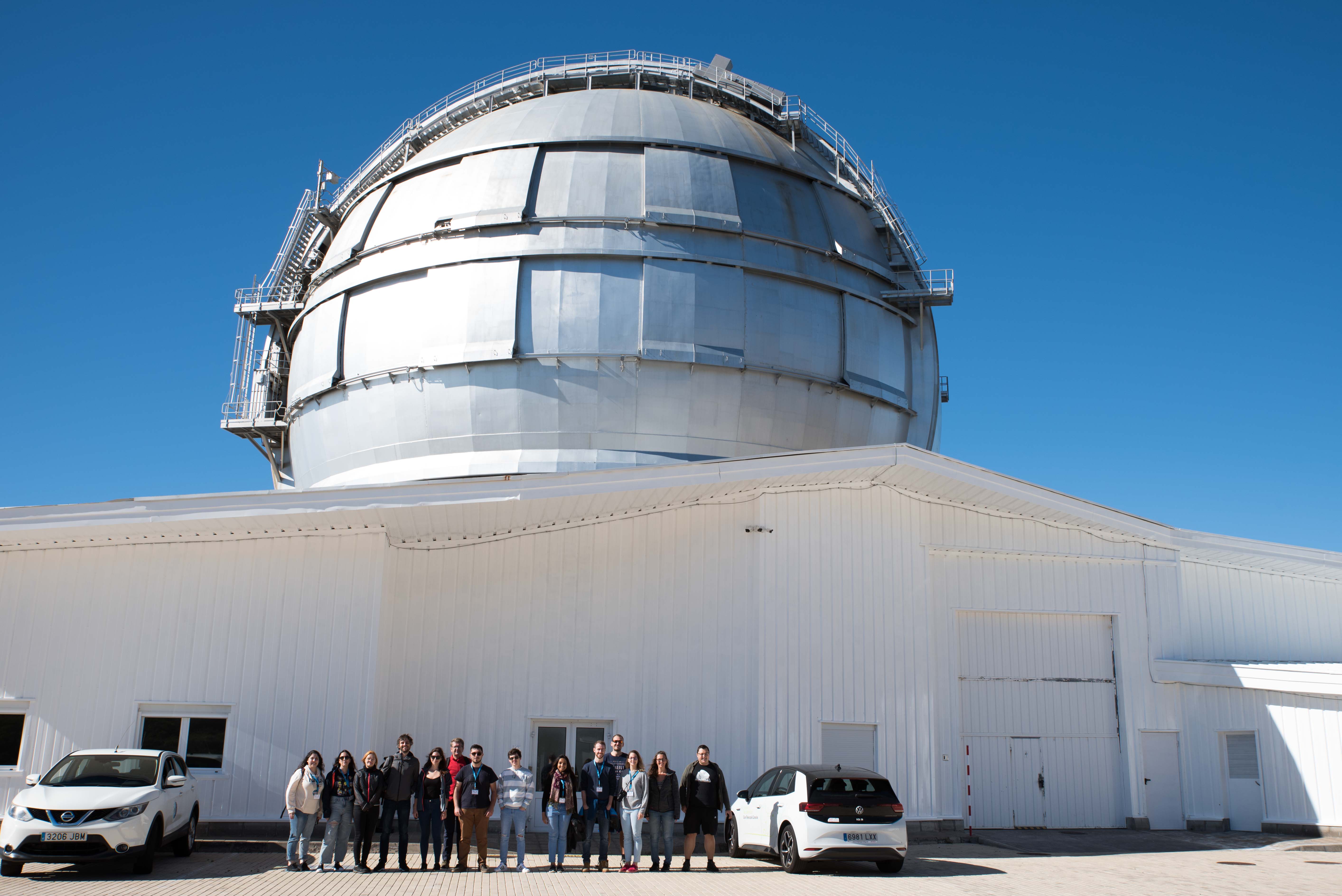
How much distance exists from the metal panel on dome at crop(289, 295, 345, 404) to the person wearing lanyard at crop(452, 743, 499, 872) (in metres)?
11.4

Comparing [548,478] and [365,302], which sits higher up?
[365,302]

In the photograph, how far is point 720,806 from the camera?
13.5 m

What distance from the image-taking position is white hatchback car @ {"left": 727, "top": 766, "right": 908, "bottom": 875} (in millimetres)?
12406

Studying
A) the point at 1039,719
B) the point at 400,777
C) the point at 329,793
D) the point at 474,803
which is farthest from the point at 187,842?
the point at 1039,719

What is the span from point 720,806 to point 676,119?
49.3 ft

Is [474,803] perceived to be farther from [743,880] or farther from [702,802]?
[743,880]

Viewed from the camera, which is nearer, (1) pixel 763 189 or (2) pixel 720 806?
(2) pixel 720 806

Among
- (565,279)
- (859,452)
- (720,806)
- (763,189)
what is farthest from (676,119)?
(720,806)

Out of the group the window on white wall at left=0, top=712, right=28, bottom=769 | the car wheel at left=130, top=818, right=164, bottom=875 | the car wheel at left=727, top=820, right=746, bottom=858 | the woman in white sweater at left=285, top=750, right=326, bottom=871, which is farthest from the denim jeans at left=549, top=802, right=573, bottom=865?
the window on white wall at left=0, top=712, right=28, bottom=769

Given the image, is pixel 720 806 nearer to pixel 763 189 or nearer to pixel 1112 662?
pixel 1112 662

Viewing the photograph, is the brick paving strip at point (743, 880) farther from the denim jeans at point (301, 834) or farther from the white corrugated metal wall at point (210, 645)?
the white corrugated metal wall at point (210, 645)

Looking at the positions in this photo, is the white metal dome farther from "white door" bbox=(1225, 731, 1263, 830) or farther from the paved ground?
"white door" bbox=(1225, 731, 1263, 830)

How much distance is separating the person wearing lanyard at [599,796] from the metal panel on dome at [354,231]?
13.8m

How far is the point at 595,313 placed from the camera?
19797mm
